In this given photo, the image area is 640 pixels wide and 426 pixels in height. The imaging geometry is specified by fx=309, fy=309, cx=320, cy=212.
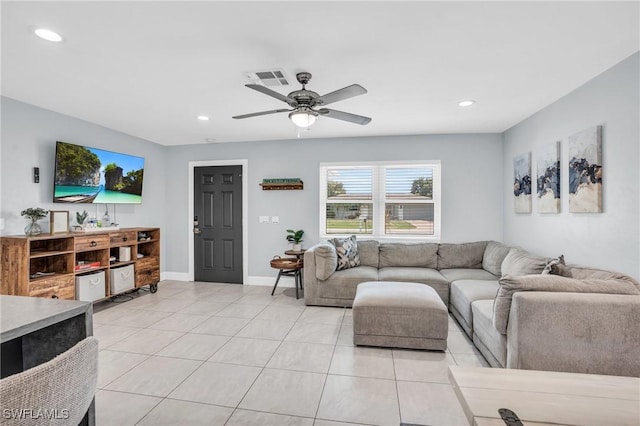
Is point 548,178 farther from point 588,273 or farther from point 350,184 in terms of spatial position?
point 350,184

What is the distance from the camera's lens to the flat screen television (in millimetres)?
3723

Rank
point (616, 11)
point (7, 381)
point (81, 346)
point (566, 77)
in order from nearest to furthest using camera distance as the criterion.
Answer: point (7, 381) → point (81, 346) → point (616, 11) → point (566, 77)

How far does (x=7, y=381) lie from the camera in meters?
0.65

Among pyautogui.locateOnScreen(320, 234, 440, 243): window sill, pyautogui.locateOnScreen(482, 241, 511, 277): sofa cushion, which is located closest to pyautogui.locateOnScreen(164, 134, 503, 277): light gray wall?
pyautogui.locateOnScreen(320, 234, 440, 243): window sill

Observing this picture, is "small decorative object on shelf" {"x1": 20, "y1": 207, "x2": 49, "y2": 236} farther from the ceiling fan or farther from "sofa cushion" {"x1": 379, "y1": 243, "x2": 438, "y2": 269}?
"sofa cushion" {"x1": 379, "y1": 243, "x2": 438, "y2": 269}

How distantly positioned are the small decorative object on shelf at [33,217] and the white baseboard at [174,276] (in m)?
2.46

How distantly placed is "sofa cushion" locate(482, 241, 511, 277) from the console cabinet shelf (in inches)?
192

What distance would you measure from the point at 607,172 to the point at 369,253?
9.31 feet

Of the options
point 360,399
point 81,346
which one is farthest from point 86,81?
point 360,399

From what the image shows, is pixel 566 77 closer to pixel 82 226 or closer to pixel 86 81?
pixel 86 81

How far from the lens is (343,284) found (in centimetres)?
409

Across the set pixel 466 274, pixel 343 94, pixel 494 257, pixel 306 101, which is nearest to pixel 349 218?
pixel 466 274

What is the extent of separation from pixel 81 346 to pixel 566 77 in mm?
3755

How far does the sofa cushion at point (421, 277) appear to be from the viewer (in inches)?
155
